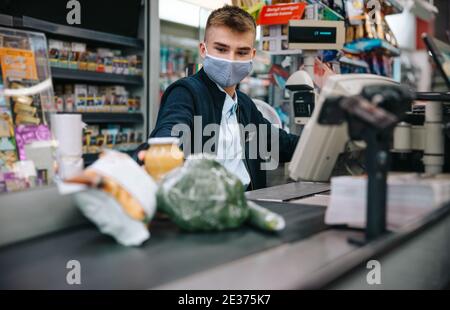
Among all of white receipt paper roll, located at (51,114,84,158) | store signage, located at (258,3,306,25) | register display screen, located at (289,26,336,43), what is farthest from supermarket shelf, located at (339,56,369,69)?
white receipt paper roll, located at (51,114,84,158)

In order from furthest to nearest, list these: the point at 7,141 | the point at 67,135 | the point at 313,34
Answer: the point at 313,34 → the point at 7,141 → the point at 67,135

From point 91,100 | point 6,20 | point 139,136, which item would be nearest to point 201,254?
point 6,20

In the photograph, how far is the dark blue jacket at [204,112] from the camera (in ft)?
7.50

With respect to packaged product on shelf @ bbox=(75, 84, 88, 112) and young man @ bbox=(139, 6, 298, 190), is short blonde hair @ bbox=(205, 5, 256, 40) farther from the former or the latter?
packaged product on shelf @ bbox=(75, 84, 88, 112)

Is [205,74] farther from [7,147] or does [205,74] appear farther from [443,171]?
[443,171]

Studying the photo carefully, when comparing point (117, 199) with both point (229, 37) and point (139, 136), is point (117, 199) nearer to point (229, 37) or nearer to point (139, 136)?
point (229, 37)

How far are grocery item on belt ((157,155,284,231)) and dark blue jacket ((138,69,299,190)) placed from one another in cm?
83

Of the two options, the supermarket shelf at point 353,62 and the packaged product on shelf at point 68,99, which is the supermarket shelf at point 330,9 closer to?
the supermarket shelf at point 353,62

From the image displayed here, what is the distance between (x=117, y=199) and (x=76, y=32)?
3.16 meters

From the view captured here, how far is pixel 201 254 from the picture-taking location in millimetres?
1044

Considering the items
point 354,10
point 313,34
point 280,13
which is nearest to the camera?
point 313,34

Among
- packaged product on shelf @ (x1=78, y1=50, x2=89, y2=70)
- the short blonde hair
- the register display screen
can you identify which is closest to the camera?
the short blonde hair

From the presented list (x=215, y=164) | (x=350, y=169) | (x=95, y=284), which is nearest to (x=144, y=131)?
(x=350, y=169)

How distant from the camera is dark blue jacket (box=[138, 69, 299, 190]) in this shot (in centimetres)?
229
